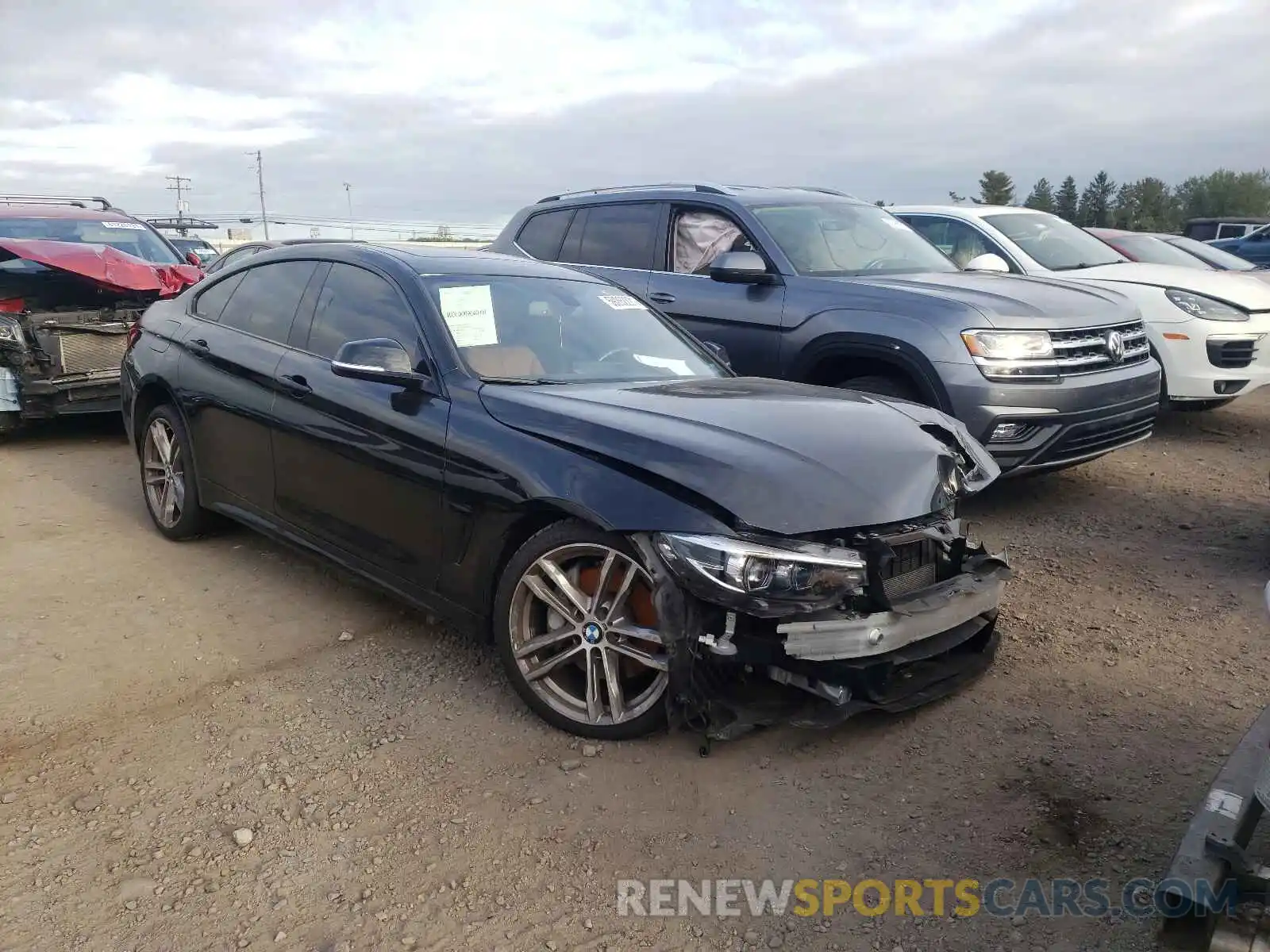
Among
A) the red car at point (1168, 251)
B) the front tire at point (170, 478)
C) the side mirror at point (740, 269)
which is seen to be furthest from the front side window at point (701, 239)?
the red car at point (1168, 251)

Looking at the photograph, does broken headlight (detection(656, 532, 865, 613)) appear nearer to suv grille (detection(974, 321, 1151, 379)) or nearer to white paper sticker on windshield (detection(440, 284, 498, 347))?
white paper sticker on windshield (detection(440, 284, 498, 347))

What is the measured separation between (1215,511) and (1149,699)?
2942 mm

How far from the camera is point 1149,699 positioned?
3719mm

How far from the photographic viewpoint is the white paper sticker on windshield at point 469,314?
13.2 ft

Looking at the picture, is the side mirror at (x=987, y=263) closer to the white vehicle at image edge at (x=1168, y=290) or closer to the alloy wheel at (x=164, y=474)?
the white vehicle at image edge at (x=1168, y=290)

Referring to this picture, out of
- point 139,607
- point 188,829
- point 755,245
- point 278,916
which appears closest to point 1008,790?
point 278,916

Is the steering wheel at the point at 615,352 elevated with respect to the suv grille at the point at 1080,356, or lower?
elevated

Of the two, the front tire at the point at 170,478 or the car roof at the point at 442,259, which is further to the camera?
the front tire at the point at 170,478

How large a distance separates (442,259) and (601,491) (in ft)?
5.93

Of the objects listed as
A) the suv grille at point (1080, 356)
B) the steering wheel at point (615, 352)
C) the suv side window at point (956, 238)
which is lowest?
the suv grille at point (1080, 356)

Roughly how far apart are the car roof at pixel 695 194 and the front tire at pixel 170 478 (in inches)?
138

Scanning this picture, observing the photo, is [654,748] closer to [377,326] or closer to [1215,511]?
[377,326]

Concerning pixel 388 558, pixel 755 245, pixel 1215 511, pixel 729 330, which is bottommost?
pixel 1215 511

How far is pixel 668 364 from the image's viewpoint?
4434 mm
